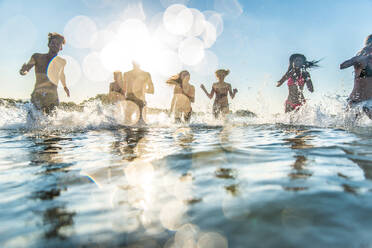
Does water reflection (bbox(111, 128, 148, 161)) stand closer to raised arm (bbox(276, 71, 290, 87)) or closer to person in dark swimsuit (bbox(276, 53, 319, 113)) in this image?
raised arm (bbox(276, 71, 290, 87))

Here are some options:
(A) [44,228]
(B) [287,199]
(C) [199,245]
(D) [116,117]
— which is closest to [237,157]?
(B) [287,199]

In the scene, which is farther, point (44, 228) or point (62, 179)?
point (62, 179)

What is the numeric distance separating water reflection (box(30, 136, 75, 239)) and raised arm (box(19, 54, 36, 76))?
4612 millimetres

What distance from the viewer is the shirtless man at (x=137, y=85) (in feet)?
29.1

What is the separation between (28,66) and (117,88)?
312 centimetres

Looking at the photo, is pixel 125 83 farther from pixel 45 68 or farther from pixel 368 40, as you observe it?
pixel 368 40

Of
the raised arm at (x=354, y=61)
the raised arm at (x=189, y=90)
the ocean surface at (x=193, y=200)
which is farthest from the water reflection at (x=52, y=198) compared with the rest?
the raised arm at (x=189, y=90)

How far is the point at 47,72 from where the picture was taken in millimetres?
6926

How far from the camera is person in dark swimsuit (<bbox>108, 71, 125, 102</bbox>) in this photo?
920 cm

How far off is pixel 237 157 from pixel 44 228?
2040 millimetres

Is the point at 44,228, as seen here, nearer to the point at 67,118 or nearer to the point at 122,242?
the point at 122,242

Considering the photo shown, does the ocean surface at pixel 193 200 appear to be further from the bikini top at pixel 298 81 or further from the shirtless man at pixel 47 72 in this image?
the bikini top at pixel 298 81

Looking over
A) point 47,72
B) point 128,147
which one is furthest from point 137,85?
point 128,147

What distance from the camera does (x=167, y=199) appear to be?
1615 mm
